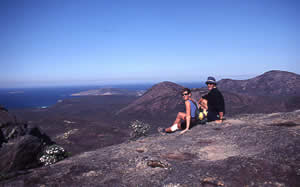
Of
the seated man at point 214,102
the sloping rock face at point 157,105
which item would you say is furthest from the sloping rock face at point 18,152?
the sloping rock face at point 157,105

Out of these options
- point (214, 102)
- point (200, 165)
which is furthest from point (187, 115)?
point (200, 165)

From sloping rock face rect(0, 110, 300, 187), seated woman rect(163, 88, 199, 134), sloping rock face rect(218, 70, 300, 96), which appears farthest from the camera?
sloping rock face rect(218, 70, 300, 96)

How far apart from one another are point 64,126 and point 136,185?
34.0 metres

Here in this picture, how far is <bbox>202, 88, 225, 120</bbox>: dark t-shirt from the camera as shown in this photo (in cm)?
918

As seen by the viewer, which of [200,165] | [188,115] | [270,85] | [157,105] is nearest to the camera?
[200,165]

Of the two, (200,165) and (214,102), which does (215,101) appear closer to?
(214,102)

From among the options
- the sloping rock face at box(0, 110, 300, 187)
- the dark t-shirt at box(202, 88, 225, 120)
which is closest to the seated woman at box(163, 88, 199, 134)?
the dark t-shirt at box(202, 88, 225, 120)

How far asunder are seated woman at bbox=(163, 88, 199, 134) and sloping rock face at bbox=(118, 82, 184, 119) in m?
39.0

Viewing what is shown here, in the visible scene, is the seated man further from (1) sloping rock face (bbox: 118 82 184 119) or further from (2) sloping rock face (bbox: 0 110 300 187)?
(1) sloping rock face (bbox: 118 82 184 119)

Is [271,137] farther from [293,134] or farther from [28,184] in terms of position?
[28,184]

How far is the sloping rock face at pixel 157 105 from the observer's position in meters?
53.2

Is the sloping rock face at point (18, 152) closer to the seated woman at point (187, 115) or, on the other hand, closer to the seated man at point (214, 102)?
the seated woman at point (187, 115)

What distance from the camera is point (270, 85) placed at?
83750 mm

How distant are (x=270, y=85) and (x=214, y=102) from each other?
90.2 metres
